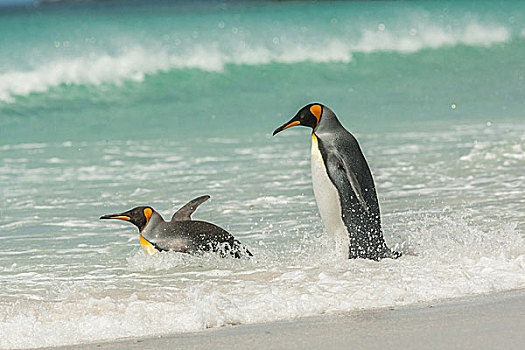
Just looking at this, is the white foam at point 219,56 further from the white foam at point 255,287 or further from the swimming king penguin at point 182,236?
the white foam at point 255,287

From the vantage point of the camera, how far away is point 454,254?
13.3ft

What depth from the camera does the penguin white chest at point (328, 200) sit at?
174 inches

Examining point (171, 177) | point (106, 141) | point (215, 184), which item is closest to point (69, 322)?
point (215, 184)

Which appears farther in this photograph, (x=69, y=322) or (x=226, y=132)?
(x=226, y=132)

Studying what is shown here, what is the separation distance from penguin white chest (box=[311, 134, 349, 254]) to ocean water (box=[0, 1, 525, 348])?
0.44 ft

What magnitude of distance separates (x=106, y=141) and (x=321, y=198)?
6538mm

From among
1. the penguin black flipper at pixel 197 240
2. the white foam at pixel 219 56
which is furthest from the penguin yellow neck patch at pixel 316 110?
the white foam at pixel 219 56

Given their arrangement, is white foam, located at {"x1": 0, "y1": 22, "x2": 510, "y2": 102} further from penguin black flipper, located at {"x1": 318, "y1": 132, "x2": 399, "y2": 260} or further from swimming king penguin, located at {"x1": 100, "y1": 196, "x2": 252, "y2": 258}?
penguin black flipper, located at {"x1": 318, "y1": 132, "x2": 399, "y2": 260}

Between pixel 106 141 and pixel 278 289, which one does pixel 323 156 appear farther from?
pixel 106 141

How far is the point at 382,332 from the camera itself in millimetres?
2951

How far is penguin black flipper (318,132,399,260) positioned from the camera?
4305mm

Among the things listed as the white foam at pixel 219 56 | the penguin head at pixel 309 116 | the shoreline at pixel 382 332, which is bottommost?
the shoreline at pixel 382 332

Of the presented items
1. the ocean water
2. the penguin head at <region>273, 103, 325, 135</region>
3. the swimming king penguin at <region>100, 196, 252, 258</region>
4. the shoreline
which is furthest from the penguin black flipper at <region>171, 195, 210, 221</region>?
the shoreline

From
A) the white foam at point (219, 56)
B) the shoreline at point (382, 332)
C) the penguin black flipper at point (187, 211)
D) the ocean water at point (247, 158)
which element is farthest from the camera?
the white foam at point (219, 56)
